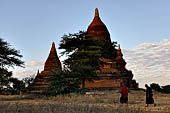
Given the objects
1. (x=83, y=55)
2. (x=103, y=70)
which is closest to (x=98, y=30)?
(x=103, y=70)

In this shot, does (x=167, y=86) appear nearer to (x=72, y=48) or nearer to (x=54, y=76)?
(x=72, y=48)

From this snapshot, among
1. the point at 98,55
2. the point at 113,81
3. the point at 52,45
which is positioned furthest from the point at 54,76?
the point at 52,45

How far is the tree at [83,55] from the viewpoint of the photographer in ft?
81.7

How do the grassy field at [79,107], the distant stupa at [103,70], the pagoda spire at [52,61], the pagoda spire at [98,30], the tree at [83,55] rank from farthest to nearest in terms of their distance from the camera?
the pagoda spire at [52,61]
the pagoda spire at [98,30]
the distant stupa at [103,70]
the tree at [83,55]
the grassy field at [79,107]

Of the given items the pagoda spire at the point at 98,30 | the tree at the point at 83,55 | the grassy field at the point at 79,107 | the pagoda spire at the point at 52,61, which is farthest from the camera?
the pagoda spire at the point at 52,61

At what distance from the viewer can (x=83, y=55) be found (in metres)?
26.1

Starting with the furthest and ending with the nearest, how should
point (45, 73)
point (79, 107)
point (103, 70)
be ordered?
point (45, 73), point (103, 70), point (79, 107)

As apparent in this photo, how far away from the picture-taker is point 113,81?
33250mm

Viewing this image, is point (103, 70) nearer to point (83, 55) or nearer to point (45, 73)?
point (83, 55)

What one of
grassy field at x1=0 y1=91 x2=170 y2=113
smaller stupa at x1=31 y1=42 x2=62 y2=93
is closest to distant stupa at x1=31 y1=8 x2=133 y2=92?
smaller stupa at x1=31 y1=42 x2=62 y2=93

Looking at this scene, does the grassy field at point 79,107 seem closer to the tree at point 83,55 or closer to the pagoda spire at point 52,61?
the tree at point 83,55

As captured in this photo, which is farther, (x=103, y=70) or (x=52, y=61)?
(x=52, y=61)

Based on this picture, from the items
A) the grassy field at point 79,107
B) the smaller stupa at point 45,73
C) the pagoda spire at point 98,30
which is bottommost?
the grassy field at point 79,107

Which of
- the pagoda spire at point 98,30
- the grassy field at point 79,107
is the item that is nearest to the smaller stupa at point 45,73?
the pagoda spire at point 98,30
